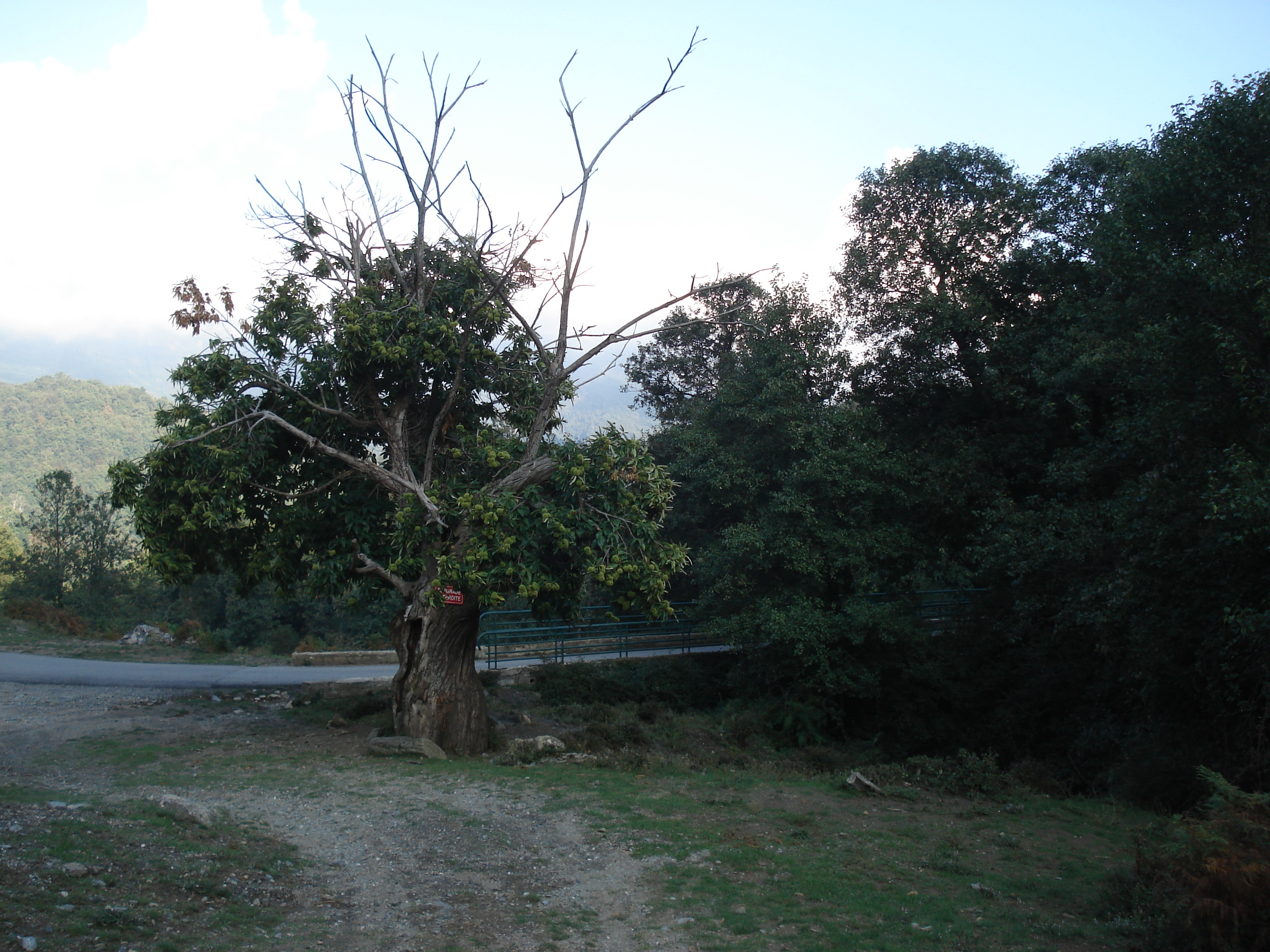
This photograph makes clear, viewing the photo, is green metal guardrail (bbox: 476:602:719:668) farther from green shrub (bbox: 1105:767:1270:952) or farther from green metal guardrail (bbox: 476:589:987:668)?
green shrub (bbox: 1105:767:1270:952)

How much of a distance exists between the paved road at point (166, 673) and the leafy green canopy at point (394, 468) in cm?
515

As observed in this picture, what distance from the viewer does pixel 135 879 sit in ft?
19.6

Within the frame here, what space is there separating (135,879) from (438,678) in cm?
627

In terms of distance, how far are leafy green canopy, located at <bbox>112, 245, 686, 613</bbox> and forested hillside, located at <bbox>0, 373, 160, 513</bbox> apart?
9041 cm

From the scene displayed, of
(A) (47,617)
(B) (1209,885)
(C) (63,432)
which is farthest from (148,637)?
(C) (63,432)

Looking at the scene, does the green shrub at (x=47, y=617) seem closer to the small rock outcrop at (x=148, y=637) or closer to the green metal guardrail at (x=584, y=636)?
the small rock outcrop at (x=148, y=637)

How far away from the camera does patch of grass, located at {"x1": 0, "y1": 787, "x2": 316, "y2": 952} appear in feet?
16.8

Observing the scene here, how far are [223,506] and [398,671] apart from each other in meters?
3.41

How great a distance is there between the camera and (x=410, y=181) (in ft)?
41.9

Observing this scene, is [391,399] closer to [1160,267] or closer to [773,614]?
[773,614]

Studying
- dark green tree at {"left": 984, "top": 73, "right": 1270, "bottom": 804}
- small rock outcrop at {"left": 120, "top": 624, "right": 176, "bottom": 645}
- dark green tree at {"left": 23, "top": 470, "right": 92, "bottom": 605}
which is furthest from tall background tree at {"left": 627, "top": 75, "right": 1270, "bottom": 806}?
dark green tree at {"left": 23, "top": 470, "right": 92, "bottom": 605}

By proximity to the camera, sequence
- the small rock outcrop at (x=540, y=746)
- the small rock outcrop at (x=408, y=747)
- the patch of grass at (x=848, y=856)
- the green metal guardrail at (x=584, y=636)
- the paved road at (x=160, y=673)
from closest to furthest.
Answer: the patch of grass at (x=848, y=856) < the small rock outcrop at (x=408, y=747) < the small rock outcrop at (x=540, y=746) < the paved road at (x=160, y=673) < the green metal guardrail at (x=584, y=636)

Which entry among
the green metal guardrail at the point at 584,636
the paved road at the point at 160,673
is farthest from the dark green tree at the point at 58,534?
the green metal guardrail at the point at 584,636

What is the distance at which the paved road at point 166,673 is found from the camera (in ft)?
56.6
